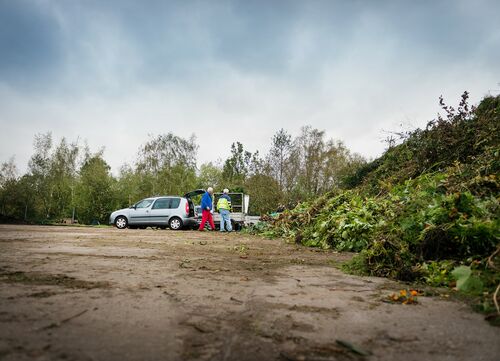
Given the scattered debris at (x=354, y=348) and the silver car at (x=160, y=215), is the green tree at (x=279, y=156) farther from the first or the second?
the scattered debris at (x=354, y=348)

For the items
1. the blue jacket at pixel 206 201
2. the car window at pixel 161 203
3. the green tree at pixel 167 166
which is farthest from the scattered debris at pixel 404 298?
the green tree at pixel 167 166

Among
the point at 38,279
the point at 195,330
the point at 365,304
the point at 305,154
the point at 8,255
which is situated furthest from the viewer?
the point at 305,154

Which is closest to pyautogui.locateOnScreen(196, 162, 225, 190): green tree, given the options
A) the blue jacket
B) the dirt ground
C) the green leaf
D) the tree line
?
the tree line

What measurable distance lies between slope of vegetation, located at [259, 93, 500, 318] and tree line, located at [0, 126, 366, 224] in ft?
47.5

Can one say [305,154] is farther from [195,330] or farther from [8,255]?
[195,330]

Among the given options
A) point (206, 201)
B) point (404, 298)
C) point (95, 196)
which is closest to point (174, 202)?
point (206, 201)

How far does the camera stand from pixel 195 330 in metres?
1.94

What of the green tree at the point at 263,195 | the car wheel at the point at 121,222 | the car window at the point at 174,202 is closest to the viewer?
the car window at the point at 174,202

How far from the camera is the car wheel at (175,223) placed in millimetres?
16672

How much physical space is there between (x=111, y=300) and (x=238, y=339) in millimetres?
1191

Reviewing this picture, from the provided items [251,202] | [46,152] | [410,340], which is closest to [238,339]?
[410,340]

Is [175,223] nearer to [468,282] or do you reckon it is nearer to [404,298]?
[404,298]

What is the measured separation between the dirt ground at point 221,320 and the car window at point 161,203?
1337 cm

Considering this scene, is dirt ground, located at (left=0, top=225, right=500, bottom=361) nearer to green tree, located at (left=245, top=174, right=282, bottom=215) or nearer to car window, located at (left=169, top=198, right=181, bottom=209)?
car window, located at (left=169, top=198, right=181, bottom=209)
